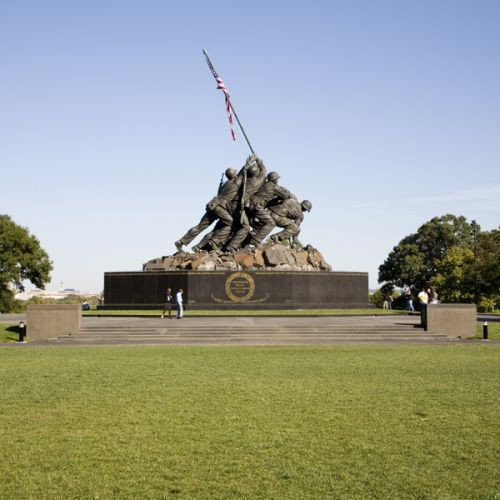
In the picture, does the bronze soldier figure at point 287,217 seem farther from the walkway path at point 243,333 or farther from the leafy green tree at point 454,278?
the leafy green tree at point 454,278

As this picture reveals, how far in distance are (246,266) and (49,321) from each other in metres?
15.1

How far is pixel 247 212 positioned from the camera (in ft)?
126

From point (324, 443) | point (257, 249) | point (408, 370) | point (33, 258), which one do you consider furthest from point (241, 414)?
point (33, 258)

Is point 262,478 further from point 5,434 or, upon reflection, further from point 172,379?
point 172,379

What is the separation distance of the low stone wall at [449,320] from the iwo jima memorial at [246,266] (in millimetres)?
11016

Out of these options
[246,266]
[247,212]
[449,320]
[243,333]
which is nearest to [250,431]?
[243,333]

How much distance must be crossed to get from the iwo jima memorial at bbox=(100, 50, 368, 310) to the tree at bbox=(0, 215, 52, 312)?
22.0m

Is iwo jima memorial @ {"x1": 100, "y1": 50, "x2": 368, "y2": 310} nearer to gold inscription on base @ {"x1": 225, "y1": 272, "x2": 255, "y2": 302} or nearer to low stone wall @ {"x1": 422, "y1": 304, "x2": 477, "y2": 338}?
gold inscription on base @ {"x1": 225, "y1": 272, "x2": 255, "y2": 302}

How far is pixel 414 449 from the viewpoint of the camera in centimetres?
691

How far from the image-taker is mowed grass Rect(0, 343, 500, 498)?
227 inches

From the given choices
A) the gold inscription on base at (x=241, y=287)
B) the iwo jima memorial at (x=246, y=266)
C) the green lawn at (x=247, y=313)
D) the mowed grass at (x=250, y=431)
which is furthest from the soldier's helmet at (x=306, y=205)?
the mowed grass at (x=250, y=431)

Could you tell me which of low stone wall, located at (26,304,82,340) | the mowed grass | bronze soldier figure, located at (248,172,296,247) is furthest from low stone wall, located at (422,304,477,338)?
bronze soldier figure, located at (248,172,296,247)

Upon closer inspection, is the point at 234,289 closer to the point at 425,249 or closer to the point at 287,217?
the point at 287,217

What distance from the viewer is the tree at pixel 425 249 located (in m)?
72.3
